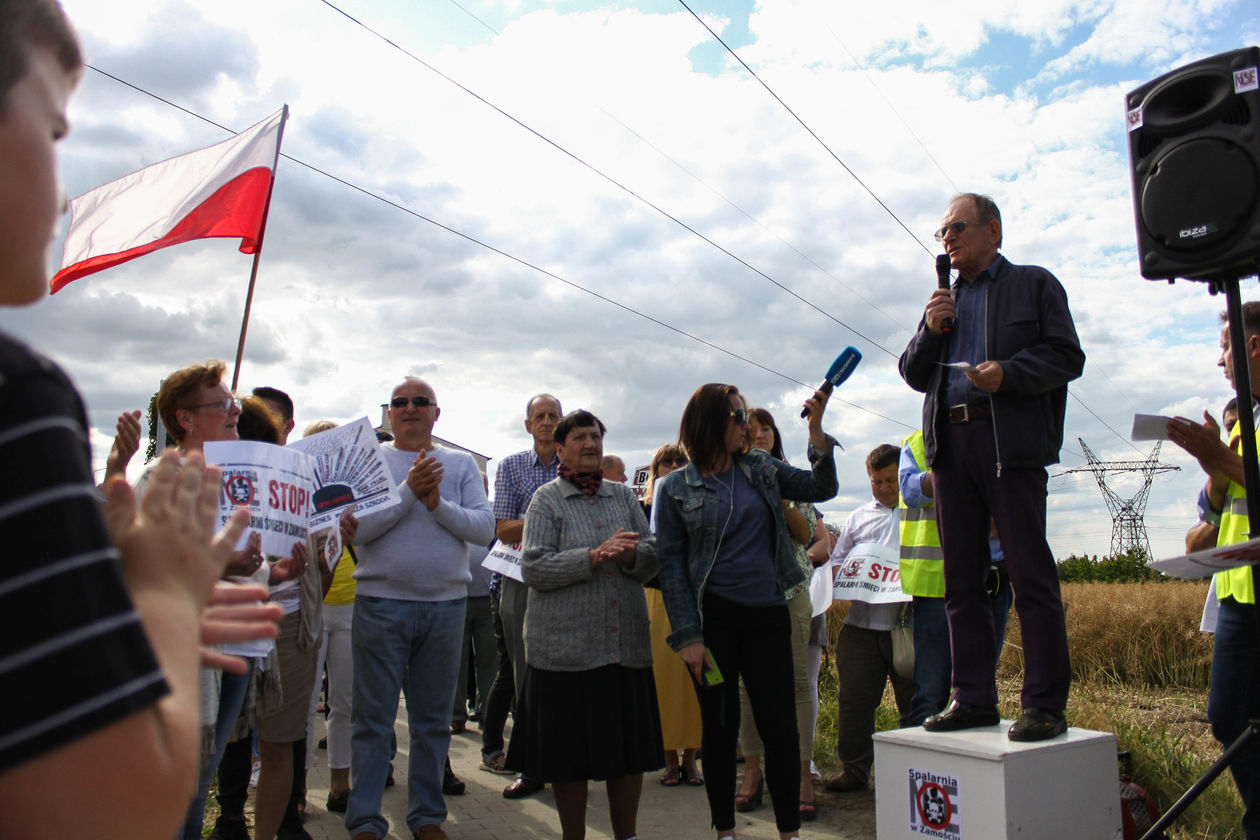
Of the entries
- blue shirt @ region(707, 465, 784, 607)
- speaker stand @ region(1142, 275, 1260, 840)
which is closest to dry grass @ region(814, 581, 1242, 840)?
speaker stand @ region(1142, 275, 1260, 840)

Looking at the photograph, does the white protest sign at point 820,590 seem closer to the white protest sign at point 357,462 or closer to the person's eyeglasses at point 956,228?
the person's eyeglasses at point 956,228

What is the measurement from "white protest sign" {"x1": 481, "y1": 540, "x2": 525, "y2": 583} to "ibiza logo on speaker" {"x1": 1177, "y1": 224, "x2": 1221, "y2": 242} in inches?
151

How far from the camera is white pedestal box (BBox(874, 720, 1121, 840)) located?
315 centimetres

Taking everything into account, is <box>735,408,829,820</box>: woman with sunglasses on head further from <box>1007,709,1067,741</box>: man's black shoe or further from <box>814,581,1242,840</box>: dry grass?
<box>1007,709,1067,741</box>: man's black shoe

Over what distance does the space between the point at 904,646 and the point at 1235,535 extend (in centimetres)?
204

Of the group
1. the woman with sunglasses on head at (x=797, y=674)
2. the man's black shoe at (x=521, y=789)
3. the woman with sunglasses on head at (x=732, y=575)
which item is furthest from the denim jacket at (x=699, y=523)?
the man's black shoe at (x=521, y=789)

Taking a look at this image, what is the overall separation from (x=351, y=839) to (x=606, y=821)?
1312 mm

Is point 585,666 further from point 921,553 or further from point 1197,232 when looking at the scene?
point 1197,232

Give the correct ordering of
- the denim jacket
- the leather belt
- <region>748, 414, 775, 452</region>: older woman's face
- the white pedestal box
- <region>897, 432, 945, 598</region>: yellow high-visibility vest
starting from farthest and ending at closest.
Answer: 1. <region>748, 414, 775, 452</region>: older woman's face
2. <region>897, 432, 945, 598</region>: yellow high-visibility vest
3. the denim jacket
4. the leather belt
5. the white pedestal box

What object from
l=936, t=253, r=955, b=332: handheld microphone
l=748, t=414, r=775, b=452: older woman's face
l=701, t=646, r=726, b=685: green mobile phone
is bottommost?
l=701, t=646, r=726, b=685: green mobile phone

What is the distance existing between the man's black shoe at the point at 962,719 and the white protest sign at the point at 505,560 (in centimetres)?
268

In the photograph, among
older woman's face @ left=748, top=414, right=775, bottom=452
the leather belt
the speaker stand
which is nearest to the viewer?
the speaker stand

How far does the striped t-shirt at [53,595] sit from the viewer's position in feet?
2.31

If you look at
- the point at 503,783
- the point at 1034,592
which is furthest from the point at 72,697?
the point at 503,783
